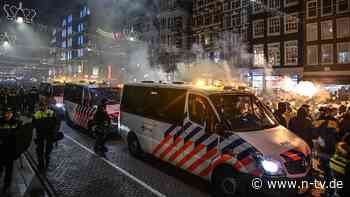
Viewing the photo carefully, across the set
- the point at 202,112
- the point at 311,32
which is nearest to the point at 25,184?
the point at 202,112

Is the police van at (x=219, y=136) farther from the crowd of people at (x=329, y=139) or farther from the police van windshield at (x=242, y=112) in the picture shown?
the crowd of people at (x=329, y=139)

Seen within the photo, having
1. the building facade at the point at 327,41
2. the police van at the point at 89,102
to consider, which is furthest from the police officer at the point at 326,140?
the building facade at the point at 327,41

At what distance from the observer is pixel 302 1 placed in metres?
30.0

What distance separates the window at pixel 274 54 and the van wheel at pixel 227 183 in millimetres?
28513

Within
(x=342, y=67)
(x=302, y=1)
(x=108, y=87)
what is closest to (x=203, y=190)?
(x=108, y=87)

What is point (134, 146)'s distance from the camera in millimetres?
9242

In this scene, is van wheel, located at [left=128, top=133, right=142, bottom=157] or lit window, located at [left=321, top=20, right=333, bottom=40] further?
lit window, located at [left=321, top=20, right=333, bottom=40]

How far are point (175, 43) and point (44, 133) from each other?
3831 cm

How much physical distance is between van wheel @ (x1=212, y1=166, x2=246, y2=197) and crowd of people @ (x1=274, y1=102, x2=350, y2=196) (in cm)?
166

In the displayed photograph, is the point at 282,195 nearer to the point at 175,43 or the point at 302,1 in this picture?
the point at 302,1

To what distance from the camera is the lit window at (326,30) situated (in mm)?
28281

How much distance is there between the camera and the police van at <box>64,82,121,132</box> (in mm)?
12125

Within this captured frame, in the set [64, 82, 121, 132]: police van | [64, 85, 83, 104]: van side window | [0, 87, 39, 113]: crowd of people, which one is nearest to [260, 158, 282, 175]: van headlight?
[64, 82, 121, 132]: police van

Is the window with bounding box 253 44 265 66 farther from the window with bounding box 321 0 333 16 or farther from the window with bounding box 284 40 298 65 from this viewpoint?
the window with bounding box 321 0 333 16
